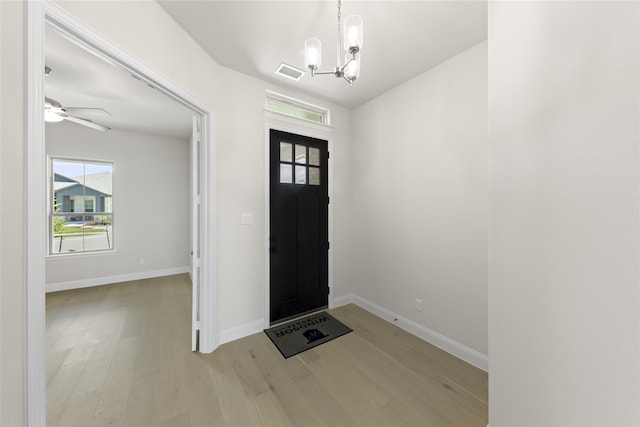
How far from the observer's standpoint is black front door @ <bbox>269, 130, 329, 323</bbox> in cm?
276

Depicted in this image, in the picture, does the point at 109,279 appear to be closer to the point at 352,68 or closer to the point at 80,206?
the point at 80,206

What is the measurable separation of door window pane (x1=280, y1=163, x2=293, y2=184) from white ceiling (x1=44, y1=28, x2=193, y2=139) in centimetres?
158

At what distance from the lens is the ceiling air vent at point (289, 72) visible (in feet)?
7.66

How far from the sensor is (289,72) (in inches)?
96.4

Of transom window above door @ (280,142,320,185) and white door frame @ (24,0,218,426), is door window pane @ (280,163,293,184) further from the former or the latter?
white door frame @ (24,0,218,426)

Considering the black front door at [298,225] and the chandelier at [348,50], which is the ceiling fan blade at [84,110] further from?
the chandelier at [348,50]

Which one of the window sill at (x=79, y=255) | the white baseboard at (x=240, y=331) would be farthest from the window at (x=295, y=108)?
the window sill at (x=79, y=255)

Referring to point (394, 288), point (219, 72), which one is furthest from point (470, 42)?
point (394, 288)

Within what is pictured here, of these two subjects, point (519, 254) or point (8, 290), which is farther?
point (519, 254)

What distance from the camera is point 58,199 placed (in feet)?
13.2

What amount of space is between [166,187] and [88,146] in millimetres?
1351

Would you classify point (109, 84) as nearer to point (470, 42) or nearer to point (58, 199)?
point (58, 199)

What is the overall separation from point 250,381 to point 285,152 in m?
2.38

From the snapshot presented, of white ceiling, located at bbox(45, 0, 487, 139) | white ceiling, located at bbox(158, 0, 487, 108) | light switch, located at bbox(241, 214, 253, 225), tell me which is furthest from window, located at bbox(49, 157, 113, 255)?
white ceiling, located at bbox(158, 0, 487, 108)
